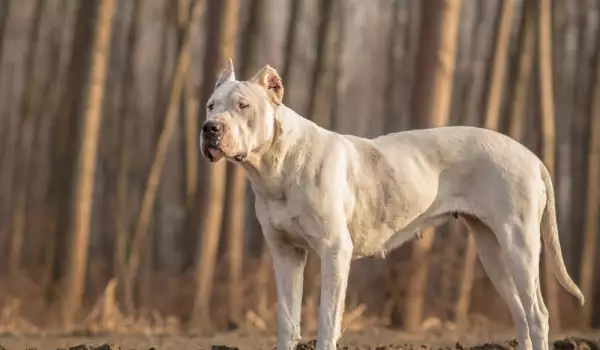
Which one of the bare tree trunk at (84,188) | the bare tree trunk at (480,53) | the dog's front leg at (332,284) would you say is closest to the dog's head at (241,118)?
the dog's front leg at (332,284)

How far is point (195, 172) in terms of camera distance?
912 cm

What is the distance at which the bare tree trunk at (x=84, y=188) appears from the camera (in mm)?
8172

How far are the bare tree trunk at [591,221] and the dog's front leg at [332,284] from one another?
6.30 meters

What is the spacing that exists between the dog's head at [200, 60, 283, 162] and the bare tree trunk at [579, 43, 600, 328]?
6506 millimetres

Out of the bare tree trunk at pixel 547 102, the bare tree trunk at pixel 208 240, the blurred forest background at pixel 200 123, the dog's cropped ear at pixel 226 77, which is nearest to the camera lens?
the dog's cropped ear at pixel 226 77

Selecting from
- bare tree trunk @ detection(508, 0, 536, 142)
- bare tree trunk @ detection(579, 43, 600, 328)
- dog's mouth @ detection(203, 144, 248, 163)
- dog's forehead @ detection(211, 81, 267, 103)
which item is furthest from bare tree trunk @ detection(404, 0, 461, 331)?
dog's mouth @ detection(203, 144, 248, 163)

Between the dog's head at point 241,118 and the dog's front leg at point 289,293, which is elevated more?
the dog's head at point 241,118

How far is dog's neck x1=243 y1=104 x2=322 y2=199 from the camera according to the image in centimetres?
423

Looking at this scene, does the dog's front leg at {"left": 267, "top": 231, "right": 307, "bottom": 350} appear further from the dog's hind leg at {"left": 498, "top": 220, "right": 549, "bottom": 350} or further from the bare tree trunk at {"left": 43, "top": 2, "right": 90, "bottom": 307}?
the bare tree trunk at {"left": 43, "top": 2, "right": 90, "bottom": 307}

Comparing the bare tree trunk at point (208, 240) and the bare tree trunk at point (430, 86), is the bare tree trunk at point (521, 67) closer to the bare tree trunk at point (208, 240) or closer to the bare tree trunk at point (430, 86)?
the bare tree trunk at point (430, 86)

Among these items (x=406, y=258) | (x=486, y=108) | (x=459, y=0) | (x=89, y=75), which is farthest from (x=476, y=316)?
(x=89, y=75)

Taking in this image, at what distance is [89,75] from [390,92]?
491 cm

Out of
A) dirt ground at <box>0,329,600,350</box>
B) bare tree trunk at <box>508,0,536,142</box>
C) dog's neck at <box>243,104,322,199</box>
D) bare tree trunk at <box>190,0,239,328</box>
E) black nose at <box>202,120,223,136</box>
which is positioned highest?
bare tree trunk at <box>508,0,536,142</box>

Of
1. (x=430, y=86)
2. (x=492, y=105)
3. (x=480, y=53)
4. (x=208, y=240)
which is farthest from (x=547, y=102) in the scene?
(x=208, y=240)
